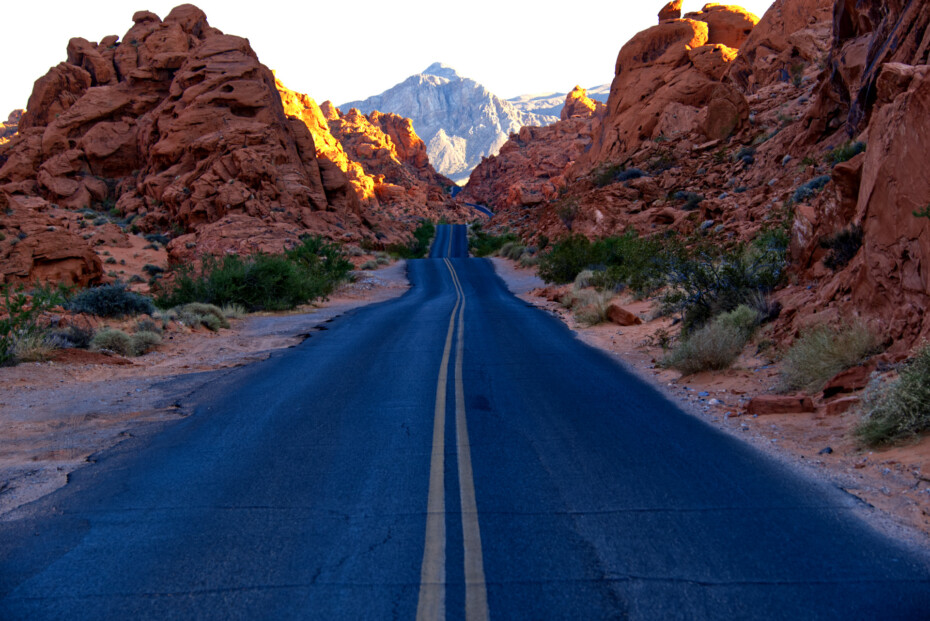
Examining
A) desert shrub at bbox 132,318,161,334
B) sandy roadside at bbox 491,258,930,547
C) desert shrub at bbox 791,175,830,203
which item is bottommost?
sandy roadside at bbox 491,258,930,547

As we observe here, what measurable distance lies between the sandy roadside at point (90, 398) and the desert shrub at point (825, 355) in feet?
26.1

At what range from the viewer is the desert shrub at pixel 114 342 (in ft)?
39.4

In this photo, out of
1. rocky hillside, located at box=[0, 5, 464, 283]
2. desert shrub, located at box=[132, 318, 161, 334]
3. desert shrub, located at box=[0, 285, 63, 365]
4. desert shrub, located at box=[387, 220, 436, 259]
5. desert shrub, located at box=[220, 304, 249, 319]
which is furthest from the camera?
desert shrub, located at box=[387, 220, 436, 259]

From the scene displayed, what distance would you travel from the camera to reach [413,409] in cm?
756

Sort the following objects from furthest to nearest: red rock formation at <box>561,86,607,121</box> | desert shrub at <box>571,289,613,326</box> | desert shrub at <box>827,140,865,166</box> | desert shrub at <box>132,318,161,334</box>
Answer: red rock formation at <box>561,86,607,121</box> → desert shrub at <box>571,289,613,326</box> → desert shrub at <box>132,318,161,334</box> → desert shrub at <box>827,140,865,166</box>

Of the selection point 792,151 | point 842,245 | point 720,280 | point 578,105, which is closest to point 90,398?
point 720,280

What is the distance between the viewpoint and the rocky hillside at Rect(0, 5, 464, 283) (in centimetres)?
4094

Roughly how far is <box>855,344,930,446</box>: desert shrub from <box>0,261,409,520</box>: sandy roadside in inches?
290

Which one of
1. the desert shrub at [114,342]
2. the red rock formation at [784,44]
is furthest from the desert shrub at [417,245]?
the desert shrub at [114,342]

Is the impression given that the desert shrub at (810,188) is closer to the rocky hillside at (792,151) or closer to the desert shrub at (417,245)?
the rocky hillside at (792,151)

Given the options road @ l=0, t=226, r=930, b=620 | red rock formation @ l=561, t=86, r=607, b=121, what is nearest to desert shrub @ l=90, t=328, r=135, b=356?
road @ l=0, t=226, r=930, b=620

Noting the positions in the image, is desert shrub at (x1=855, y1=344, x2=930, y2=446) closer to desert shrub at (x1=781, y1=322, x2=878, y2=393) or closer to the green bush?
desert shrub at (x1=781, y1=322, x2=878, y2=393)

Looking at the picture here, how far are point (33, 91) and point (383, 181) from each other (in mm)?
50033

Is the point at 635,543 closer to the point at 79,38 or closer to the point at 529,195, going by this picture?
the point at 79,38
